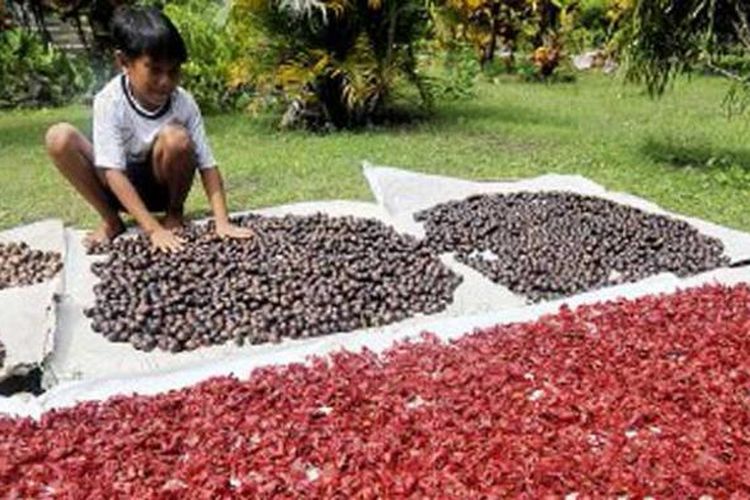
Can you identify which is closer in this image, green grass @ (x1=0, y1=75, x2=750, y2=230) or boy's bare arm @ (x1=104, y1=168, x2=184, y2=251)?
boy's bare arm @ (x1=104, y1=168, x2=184, y2=251)

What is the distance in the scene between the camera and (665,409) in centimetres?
322

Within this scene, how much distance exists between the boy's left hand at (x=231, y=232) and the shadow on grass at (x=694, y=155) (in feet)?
13.4

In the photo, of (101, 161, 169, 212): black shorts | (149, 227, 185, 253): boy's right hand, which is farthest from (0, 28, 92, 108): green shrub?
(149, 227, 185, 253): boy's right hand

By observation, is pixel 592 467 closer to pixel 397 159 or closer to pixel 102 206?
pixel 102 206

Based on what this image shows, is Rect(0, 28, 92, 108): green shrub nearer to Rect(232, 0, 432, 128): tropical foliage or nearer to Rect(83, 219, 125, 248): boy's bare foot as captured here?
Rect(232, 0, 432, 128): tropical foliage

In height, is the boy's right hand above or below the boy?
below

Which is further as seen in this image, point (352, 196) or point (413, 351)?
point (352, 196)

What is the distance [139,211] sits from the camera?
4852mm

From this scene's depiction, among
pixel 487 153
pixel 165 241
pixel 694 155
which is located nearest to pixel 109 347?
pixel 165 241

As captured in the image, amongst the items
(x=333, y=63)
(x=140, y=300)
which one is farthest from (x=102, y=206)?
(x=333, y=63)

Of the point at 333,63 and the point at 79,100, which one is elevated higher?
the point at 333,63

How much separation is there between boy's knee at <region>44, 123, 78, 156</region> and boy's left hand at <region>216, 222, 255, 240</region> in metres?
0.87

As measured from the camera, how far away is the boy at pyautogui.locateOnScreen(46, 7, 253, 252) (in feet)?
15.5

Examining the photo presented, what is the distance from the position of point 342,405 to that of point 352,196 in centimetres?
344
